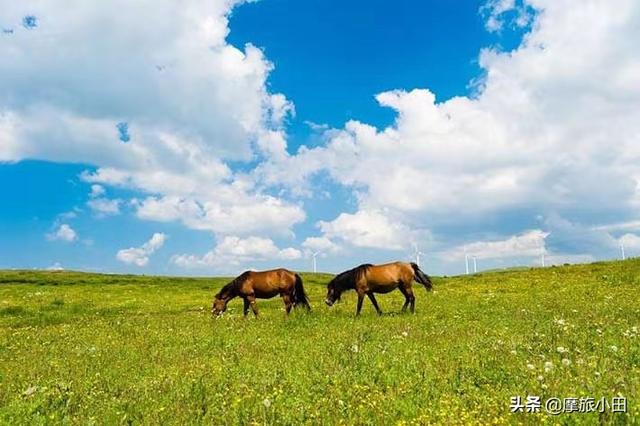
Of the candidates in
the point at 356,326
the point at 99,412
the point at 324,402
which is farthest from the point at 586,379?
the point at 356,326

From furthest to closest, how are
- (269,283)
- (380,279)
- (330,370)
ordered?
1. (269,283)
2. (380,279)
3. (330,370)

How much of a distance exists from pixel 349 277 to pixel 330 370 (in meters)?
15.4

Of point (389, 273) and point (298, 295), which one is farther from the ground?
point (389, 273)

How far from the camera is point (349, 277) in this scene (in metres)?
26.6

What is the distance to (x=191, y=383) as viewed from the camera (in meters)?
10.6

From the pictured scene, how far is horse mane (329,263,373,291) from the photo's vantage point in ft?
86.0

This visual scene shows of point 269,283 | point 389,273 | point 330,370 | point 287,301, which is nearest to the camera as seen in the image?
point 330,370

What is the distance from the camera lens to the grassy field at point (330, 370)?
829cm

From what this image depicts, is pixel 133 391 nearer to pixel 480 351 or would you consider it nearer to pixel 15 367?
pixel 15 367

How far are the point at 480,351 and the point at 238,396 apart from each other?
19.9 feet

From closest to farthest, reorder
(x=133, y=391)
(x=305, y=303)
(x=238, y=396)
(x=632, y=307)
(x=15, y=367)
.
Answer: (x=238, y=396)
(x=133, y=391)
(x=15, y=367)
(x=632, y=307)
(x=305, y=303)

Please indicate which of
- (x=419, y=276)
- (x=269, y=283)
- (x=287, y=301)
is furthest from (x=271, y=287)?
(x=419, y=276)

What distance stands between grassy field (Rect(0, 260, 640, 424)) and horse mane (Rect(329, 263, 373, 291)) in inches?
159

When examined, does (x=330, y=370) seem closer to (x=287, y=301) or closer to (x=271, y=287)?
(x=287, y=301)
